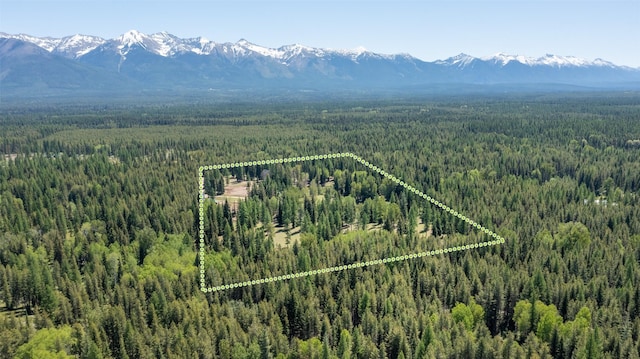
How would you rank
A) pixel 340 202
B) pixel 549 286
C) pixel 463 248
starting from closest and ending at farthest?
1. pixel 549 286
2. pixel 463 248
3. pixel 340 202

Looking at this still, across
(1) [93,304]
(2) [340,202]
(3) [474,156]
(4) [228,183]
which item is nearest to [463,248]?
(2) [340,202]

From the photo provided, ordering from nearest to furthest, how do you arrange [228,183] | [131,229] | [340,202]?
1. [131,229]
2. [340,202]
3. [228,183]

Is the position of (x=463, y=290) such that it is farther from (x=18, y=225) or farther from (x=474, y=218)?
(x=18, y=225)

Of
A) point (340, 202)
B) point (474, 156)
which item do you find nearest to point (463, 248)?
point (340, 202)

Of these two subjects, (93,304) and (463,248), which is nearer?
(93,304)

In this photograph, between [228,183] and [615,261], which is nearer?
[615,261]

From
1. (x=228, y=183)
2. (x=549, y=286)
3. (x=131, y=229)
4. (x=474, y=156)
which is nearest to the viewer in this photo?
(x=549, y=286)

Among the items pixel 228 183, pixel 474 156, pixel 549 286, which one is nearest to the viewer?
pixel 549 286

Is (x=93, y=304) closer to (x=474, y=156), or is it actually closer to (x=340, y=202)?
(x=340, y=202)

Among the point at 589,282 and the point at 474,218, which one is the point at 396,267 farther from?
the point at 474,218
